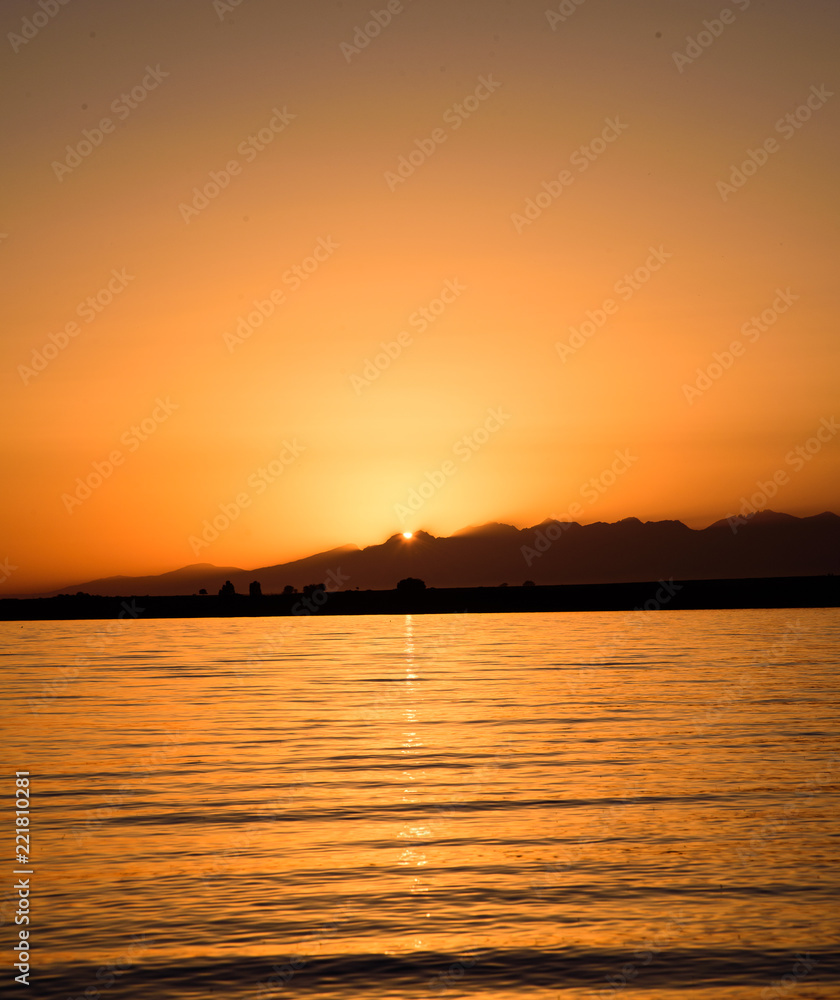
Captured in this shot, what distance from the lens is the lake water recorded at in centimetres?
1553

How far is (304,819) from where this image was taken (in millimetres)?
24734

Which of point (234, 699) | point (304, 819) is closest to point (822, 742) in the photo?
point (304, 819)

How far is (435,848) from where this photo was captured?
2195cm

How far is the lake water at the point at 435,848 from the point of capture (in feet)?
51.0

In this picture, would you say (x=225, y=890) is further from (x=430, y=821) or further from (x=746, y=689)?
(x=746, y=689)

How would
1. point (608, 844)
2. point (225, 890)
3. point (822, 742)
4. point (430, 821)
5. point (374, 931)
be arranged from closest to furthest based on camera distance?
point (374, 931), point (225, 890), point (608, 844), point (430, 821), point (822, 742)

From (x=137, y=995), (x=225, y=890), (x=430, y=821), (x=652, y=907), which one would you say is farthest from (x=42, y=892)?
(x=652, y=907)

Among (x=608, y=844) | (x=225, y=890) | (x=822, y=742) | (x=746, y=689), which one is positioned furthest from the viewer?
(x=746, y=689)

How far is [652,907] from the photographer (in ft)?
58.7

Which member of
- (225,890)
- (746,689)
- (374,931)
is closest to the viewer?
(374,931)

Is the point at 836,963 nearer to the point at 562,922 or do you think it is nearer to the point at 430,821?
the point at 562,922

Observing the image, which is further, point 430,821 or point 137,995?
point 430,821

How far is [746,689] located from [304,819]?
107 feet

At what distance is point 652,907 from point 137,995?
774cm
